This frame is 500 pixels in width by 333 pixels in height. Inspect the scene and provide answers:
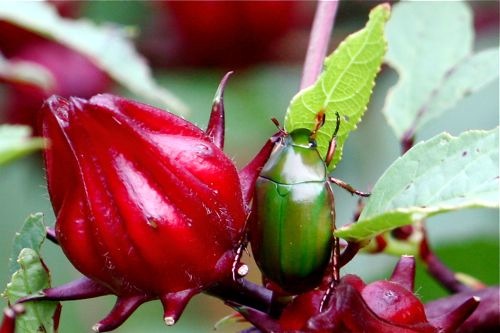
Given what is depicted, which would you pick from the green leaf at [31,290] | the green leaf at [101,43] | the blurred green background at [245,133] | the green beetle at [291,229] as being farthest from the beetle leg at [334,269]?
the blurred green background at [245,133]

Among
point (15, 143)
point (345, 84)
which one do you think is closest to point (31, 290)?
point (15, 143)

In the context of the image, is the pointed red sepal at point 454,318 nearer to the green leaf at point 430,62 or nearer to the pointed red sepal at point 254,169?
the pointed red sepal at point 254,169

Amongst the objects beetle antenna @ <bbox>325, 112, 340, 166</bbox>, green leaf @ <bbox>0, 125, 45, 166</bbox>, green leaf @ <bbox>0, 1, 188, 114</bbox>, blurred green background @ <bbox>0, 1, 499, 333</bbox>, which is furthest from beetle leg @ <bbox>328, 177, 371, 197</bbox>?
blurred green background @ <bbox>0, 1, 499, 333</bbox>

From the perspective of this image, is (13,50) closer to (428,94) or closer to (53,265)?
(53,265)

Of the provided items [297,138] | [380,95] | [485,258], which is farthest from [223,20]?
[297,138]

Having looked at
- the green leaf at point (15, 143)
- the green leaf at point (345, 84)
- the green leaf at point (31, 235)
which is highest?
the green leaf at point (345, 84)

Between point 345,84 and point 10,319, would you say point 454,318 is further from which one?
point 10,319
